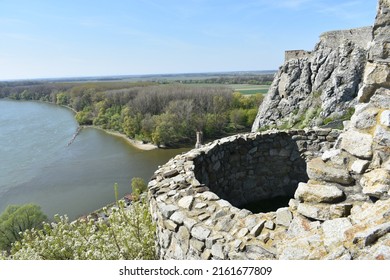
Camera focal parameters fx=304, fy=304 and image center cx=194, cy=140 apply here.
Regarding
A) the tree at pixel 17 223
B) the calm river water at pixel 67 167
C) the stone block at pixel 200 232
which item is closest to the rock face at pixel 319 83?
the calm river water at pixel 67 167

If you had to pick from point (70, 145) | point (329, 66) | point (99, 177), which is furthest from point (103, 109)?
point (329, 66)

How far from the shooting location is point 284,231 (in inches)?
116

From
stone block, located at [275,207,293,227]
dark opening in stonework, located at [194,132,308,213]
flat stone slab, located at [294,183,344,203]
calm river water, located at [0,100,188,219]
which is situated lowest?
calm river water, located at [0,100,188,219]

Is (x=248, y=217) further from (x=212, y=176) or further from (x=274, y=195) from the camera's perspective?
(x=274, y=195)

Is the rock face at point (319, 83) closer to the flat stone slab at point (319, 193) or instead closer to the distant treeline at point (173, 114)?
the distant treeline at point (173, 114)

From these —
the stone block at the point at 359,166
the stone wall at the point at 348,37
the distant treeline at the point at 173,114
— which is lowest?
the distant treeline at the point at 173,114

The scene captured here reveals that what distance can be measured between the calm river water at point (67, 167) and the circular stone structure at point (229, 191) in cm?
2052

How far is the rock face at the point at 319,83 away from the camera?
25.3 m

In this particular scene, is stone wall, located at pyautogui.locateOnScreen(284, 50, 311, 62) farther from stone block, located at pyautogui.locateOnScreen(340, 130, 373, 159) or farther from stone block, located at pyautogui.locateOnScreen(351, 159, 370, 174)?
stone block, located at pyautogui.locateOnScreen(351, 159, 370, 174)

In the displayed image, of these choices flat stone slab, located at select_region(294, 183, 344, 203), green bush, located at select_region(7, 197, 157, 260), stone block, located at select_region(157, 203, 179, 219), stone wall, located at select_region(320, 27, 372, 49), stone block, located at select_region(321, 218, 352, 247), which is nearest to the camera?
stone block, located at select_region(321, 218, 352, 247)

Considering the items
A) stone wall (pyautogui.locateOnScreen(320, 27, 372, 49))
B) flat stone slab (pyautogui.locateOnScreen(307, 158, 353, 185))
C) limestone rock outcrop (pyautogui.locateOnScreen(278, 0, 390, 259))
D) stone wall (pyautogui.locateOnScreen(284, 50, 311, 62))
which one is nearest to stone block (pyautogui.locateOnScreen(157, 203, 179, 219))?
limestone rock outcrop (pyautogui.locateOnScreen(278, 0, 390, 259))

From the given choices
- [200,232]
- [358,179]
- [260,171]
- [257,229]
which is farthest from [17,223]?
[358,179]

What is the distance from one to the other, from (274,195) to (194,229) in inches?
167

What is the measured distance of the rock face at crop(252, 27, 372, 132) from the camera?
25.3m
